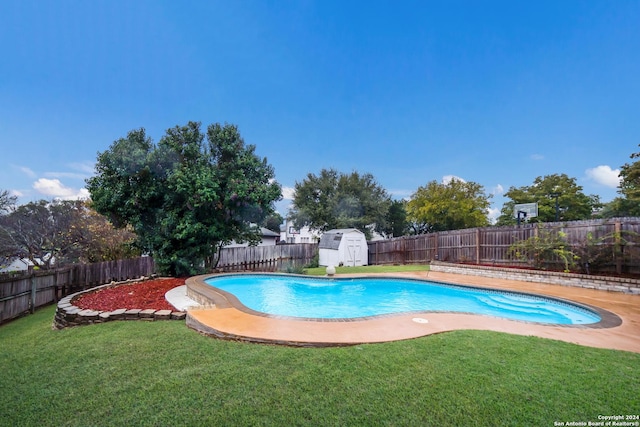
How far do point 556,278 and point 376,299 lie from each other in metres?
6.12

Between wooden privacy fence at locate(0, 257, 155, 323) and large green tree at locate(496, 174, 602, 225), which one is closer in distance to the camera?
wooden privacy fence at locate(0, 257, 155, 323)

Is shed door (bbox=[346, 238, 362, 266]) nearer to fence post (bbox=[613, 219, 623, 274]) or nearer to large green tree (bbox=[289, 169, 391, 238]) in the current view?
large green tree (bbox=[289, 169, 391, 238])

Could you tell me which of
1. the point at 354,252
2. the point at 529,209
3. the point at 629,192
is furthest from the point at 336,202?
the point at 629,192

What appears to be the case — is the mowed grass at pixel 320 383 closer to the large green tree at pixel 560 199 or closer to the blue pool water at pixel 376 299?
the blue pool water at pixel 376 299

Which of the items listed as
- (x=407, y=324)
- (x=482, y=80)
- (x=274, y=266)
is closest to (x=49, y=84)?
(x=274, y=266)

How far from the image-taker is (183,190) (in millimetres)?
9391

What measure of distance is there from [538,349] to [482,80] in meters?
13.0

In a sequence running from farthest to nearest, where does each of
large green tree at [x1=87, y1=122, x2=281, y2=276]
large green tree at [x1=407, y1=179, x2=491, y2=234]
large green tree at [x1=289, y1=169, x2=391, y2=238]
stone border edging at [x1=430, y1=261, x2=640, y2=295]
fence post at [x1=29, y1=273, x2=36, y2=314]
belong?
large green tree at [x1=289, y1=169, x2=391, y2=238]
large green tree at [x1=407, y1=179, x2=491, y2=234]
large green tree at [x1=87, y1=122, x2=281, y2=276]
fence post at [x1=29, y1=273, x2=36, y2=314]
stone border edging at [x1=430, y1=261, x2=640, y2=295]

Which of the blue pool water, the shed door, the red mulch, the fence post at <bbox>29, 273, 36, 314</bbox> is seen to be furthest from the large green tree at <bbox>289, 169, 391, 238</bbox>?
the fence post at <bbox>29, 273, 36, 314</bbox>

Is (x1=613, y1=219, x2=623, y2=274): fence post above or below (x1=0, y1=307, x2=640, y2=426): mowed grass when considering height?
above

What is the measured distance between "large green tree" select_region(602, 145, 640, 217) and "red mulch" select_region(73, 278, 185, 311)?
84.1ft

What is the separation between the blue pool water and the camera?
693cm

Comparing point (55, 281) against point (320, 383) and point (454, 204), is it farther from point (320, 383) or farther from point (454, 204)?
point (454, 204)

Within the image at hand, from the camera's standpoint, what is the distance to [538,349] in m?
3.48
